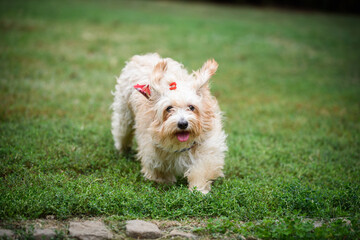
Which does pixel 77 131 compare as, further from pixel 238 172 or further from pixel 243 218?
pixel 243 218

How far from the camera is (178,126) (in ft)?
13.2

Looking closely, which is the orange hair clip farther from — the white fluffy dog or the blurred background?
the blurred background

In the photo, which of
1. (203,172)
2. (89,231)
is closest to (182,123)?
(203,172)

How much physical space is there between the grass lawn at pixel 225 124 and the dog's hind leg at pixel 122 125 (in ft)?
0.69

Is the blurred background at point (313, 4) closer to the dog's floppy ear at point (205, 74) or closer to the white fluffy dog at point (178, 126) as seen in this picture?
the dog's floppy ear at point (205, 74)

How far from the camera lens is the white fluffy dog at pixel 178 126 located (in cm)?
411

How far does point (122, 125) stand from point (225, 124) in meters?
2.34

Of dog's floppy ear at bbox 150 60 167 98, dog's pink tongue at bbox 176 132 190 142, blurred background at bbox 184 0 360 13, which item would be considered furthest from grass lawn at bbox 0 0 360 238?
blurred background at bbox 184 0 360 13

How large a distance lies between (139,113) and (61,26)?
11502 millimetres

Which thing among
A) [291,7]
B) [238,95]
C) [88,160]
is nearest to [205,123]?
[88,160]

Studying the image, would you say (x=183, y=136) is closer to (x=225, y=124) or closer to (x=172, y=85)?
(x=172, y=85)

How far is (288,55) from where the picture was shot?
13.1m

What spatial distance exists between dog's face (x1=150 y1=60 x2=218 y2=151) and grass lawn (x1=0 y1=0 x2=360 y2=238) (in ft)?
2.05

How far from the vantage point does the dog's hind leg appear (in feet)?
17.8
